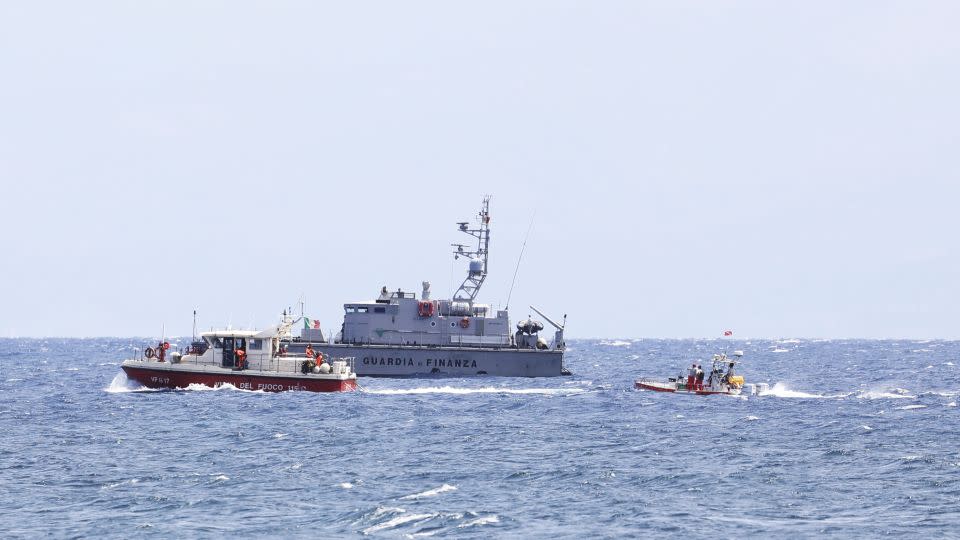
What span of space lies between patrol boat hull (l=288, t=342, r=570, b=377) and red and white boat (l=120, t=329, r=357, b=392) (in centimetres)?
1107

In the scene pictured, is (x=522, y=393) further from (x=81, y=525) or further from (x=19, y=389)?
(x=81, y=525)

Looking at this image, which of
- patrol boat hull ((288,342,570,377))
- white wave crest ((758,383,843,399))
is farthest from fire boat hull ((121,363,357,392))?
white wave crest ((758,383,843,399))

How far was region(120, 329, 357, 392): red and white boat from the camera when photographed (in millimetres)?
59344

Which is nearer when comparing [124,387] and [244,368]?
[244,368]

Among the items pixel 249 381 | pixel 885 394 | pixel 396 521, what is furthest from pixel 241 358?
pixel 885 394

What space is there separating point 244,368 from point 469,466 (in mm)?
24124

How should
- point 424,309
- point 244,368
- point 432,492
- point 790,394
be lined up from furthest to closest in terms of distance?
point 424,309 < point 790,394 < point 244,368 < point 432,492

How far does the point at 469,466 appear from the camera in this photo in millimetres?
38031

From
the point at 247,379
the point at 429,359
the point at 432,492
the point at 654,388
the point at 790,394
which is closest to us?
the point at 432,492

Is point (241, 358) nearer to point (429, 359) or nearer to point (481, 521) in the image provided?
point (429, 359)

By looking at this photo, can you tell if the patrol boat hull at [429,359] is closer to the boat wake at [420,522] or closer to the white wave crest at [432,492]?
the white wave crest at [432,492]

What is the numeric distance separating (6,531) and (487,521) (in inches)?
423

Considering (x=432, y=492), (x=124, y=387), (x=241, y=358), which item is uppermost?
(x=241, y=358)

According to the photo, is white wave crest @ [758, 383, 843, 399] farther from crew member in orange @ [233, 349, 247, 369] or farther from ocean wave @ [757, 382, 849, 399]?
crew member in orange @ [233, 349, 247, 369]
